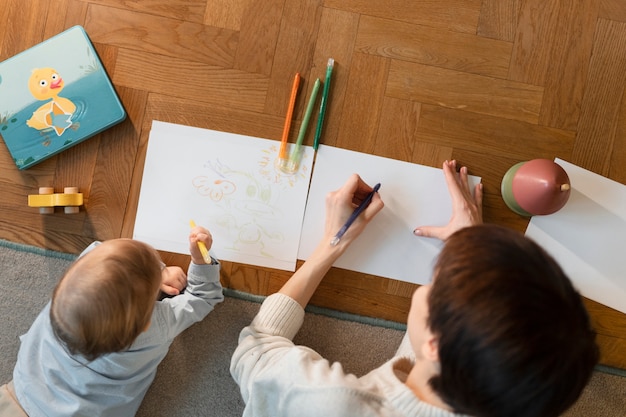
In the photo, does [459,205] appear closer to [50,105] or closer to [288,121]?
[288,121]

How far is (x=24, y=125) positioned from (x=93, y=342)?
0.45 metres

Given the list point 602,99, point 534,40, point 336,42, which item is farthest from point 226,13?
point 602,99

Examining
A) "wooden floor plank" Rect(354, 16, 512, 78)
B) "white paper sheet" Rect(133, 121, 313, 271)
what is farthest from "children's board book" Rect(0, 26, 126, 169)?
"wooden floor plank" Rect(354, 16, 512, 78)

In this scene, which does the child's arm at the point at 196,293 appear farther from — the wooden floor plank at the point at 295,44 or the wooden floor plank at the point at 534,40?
the wooden floor plank at the point at 534,40

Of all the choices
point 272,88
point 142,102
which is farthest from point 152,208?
point 272,88

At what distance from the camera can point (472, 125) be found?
0.90 metres

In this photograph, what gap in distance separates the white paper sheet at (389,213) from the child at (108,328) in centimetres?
22

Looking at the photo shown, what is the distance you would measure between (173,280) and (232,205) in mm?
166

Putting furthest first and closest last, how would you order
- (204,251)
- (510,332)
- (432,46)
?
(432,46)
(204,251)
(510,332)

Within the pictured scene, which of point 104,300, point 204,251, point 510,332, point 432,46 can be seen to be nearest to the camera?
point 510,332

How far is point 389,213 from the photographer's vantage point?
881 mm

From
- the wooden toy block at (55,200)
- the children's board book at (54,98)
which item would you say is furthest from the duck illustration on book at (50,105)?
the wooden toy block at (55,200)

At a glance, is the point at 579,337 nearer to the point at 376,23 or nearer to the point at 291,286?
the point at 291,286

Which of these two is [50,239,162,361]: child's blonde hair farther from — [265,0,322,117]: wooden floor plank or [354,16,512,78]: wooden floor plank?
[354,16,512,78]: wooden floor plank
